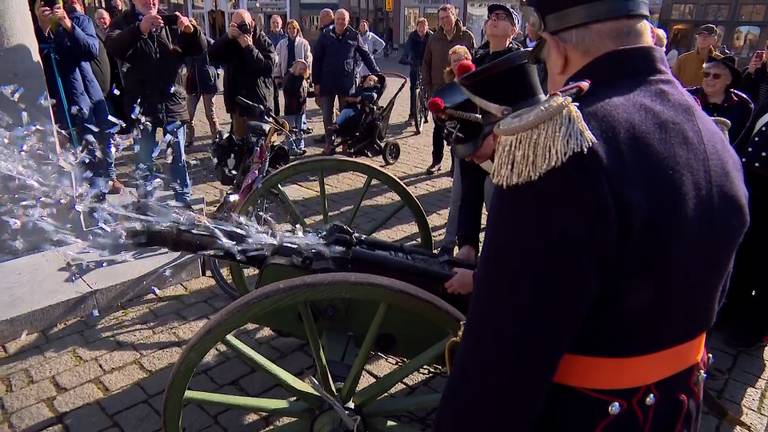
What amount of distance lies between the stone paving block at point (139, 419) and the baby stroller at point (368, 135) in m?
4.84

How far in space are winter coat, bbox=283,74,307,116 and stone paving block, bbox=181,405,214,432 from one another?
200 inches

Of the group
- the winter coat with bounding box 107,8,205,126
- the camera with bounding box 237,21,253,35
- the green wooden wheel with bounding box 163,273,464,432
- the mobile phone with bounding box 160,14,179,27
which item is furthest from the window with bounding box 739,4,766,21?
the green wooden wheel with bounding box 163,273,464,432

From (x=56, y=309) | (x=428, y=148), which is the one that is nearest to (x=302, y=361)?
(x=56, y=309)

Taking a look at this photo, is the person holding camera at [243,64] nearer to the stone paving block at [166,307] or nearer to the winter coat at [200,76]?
the winter coat at [200,76]

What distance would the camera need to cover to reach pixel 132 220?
246 cm

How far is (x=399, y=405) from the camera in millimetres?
2066

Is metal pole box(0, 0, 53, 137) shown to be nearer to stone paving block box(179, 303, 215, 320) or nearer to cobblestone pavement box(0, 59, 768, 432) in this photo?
cobblestone pavement box(0, 59, 768, 432)

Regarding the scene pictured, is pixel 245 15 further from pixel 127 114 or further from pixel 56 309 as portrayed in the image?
pixel 56 309

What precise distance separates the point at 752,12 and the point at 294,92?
1267cm

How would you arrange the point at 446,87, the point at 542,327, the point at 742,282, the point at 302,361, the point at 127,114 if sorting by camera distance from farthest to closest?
the point at 127,114 < the point at 742,282 < the point at 302,361 < the point at 446,87 < the point at 542,327

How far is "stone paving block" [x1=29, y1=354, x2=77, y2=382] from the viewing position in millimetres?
2856

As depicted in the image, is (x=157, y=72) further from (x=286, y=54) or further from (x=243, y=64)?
(x=286, y=54)

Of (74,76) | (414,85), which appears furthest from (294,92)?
(414,85)

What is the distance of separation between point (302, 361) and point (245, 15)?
13.2ft
